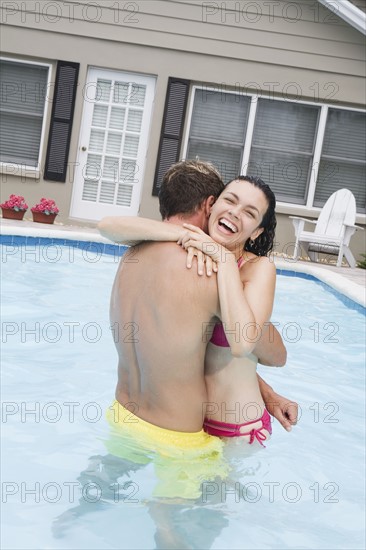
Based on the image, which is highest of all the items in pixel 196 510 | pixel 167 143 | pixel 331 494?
pixel 167 143

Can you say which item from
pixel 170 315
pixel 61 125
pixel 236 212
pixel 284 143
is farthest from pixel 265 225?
pixel 284 143

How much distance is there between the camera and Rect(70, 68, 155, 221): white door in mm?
12242

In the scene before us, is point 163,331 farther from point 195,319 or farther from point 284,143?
point 284,143

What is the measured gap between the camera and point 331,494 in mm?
3777

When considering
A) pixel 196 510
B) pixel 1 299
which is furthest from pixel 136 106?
pixel 196 510

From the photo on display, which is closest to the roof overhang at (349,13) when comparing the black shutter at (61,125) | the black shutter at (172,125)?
the black shutter at (172,125)

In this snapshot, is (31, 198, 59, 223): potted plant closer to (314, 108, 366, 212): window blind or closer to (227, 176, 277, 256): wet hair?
(314, 108, 366, 212): window blind

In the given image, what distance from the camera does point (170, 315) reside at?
2256 millimetres

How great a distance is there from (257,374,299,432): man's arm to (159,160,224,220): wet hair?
0.70 m

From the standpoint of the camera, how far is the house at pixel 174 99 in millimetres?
12023

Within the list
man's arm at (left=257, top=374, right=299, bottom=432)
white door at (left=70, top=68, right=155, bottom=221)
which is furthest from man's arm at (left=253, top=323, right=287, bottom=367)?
white door at (left=70, top=68, right=155, bottom=221)

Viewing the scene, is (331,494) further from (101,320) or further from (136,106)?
(136,106)

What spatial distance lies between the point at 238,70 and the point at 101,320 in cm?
648

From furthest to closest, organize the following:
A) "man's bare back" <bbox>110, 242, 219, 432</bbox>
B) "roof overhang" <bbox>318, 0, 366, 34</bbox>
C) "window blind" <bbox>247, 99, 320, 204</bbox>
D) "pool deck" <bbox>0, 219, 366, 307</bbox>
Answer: "window blind" <bbox>247, 99, 320, 204</bbox>, "roof overhang" <bbox>318, 0, 366, 34</bbox>, "pool deck" <bbox>0, 219, 366, 307</bbox>, "man's bare back" <bbox>110, 242, 219, 432</bbox>
